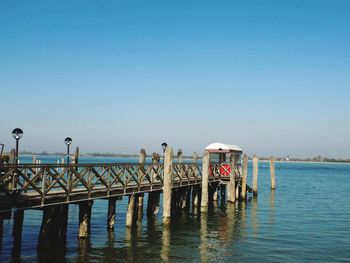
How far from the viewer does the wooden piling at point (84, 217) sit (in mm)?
17734

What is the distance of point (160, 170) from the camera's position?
24.3 metres

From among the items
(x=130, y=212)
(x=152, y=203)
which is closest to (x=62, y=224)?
(x=130, y=212)

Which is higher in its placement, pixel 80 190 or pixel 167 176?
pixel 167 176

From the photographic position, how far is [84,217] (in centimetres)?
1811

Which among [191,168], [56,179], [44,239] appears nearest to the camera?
[56,179]

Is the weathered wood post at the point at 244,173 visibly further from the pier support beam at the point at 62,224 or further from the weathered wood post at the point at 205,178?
the pier support beam at the point at 62,224

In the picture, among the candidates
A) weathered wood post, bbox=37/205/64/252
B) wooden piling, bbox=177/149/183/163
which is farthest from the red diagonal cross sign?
weathered wood post, bbox=37/205/64/252

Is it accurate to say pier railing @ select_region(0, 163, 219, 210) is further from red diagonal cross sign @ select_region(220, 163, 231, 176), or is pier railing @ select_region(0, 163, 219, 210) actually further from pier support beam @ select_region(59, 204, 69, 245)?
red diagonal cross sign @ select_region(220, 163, 231, 176)

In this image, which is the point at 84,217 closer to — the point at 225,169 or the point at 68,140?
the point at 68,140

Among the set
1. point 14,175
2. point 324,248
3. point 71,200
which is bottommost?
point 324,248

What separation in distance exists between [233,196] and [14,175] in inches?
852

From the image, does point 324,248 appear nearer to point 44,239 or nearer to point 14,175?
point 44,239

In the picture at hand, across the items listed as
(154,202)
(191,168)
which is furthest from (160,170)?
(191,168)

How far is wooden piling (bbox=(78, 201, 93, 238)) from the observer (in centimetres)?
1773
